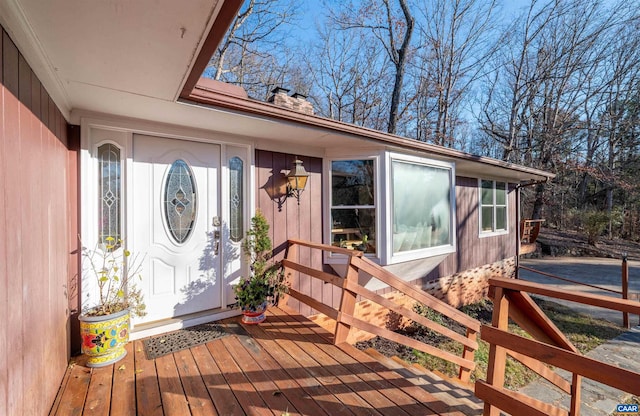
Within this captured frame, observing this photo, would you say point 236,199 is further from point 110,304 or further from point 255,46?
point 255,46

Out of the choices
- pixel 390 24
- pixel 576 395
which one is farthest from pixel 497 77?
pixel 576 395

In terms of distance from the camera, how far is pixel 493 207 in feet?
23.6

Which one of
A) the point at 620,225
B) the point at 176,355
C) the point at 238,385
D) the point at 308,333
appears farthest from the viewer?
the point at 620,225

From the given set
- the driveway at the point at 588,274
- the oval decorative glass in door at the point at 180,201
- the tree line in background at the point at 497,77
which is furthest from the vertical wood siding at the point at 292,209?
the tree line in background at the point at 497,77

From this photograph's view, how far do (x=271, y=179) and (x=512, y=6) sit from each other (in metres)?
12.9

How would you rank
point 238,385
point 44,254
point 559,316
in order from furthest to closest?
point 559,316 < point 238,385 < point 44,254

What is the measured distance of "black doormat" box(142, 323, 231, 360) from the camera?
8.20ft

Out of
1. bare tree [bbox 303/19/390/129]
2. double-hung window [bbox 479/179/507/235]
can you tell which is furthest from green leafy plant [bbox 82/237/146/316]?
bare tree [bbox 303/19/390/129]

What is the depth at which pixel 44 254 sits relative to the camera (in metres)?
1.75

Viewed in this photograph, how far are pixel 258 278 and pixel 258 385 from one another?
117 centimetres

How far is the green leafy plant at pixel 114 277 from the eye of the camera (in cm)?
242

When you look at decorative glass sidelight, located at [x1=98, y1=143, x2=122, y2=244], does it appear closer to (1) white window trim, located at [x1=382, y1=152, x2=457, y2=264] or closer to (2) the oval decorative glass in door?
(2) the oval decorative glass in door

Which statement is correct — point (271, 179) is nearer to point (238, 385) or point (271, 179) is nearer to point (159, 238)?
point (159, 238)

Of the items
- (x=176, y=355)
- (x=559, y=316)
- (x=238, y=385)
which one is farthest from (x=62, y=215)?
(x=559, y=316)
